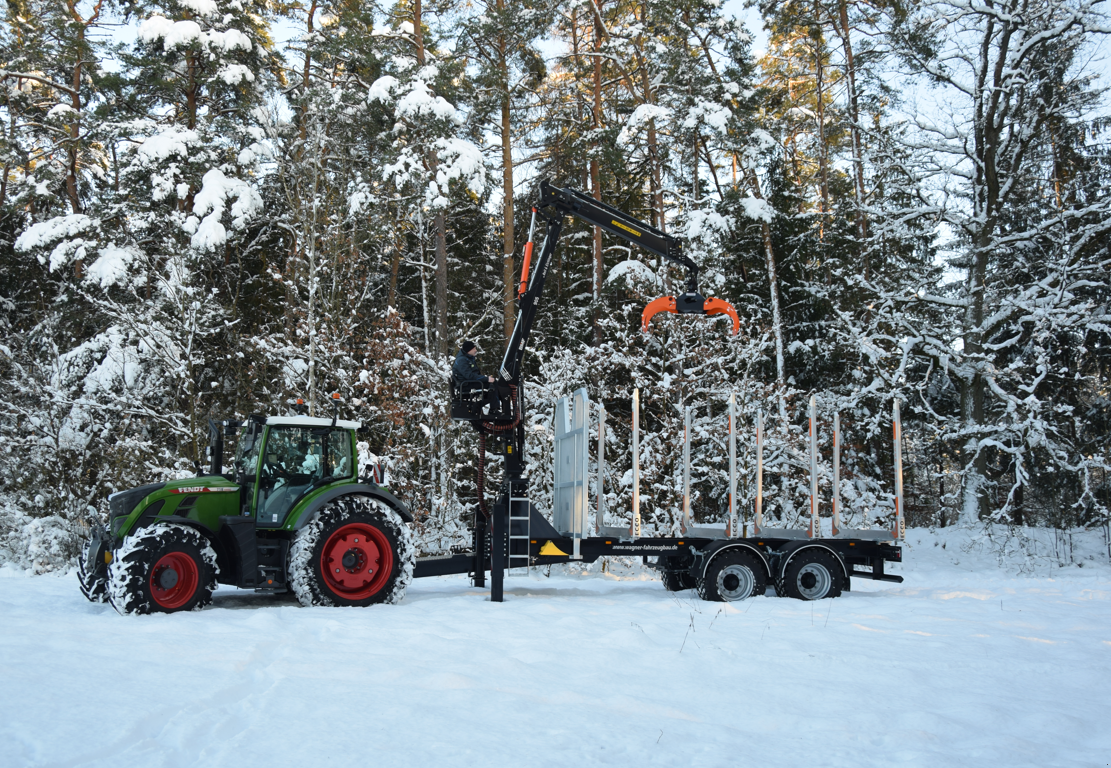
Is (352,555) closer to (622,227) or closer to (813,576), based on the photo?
(622,227)

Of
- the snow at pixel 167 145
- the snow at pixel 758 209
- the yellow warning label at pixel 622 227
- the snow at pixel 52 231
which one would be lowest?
the yellow warning label at pixel 622 227

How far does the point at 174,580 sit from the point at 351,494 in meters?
1.75

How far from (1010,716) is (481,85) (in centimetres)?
1756

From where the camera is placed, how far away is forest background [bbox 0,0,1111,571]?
14062 millimetres

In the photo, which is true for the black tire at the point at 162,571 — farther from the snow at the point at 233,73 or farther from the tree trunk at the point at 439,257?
Answer: the snow at the point at 233,73

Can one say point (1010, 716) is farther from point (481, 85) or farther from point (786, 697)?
point (481, 85)

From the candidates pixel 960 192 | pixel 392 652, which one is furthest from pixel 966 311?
pixel 392 652

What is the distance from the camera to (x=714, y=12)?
2062cm

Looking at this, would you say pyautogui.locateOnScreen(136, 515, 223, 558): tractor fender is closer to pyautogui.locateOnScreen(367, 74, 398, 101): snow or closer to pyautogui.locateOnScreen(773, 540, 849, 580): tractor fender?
pyautogui.locateOnScreen(773, 540, 849, 580): tractor fender

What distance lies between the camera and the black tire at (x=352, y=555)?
298 inches

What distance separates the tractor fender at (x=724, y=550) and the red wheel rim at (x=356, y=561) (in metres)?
3.38

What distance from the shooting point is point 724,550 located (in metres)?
8.87

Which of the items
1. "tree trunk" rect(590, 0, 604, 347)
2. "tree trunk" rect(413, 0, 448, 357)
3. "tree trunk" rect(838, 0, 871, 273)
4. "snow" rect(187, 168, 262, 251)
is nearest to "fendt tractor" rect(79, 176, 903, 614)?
"snow" rect(187, 168, 262, 251)

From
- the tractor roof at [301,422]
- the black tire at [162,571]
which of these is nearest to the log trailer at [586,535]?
the tractor roof at [301,422]
